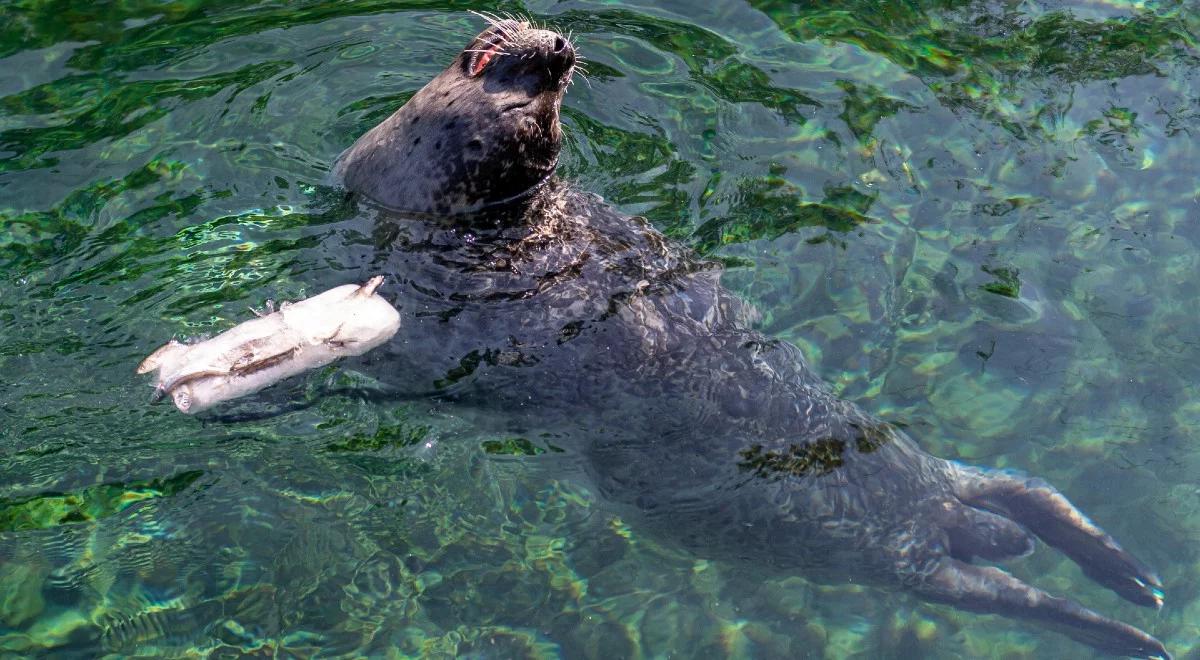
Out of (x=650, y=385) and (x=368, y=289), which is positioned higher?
(x=368, y=289)

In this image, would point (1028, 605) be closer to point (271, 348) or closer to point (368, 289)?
point (368, 289)

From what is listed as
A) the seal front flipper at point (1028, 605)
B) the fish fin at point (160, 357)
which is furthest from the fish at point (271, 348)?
the seal front flipper at point (1028, 605)

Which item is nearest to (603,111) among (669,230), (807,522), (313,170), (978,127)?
(669,230)

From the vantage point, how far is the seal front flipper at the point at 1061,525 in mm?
5219

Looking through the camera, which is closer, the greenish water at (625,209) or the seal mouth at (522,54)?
the greenish water at (625,209)

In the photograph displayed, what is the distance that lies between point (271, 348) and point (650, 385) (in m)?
1.59

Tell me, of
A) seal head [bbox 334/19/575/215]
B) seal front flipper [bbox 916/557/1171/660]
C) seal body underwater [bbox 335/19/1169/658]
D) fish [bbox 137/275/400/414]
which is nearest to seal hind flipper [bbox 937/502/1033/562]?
seal body underwater [bbox 335/19/1169/658]

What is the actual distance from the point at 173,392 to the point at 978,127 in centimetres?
519

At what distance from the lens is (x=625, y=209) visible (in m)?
6.02

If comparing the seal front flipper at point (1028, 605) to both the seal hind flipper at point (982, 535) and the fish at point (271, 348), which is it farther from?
the fish at point (271, 348)

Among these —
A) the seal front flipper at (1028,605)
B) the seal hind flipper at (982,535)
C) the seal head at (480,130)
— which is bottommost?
the seal front flipper at (1028,605)

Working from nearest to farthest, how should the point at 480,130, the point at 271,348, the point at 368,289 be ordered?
1. the point at 271,348
2. the point at 368,289
3. the point at 480,130

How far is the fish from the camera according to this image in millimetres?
4090

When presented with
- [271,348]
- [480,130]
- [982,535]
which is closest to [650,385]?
[480,130]
